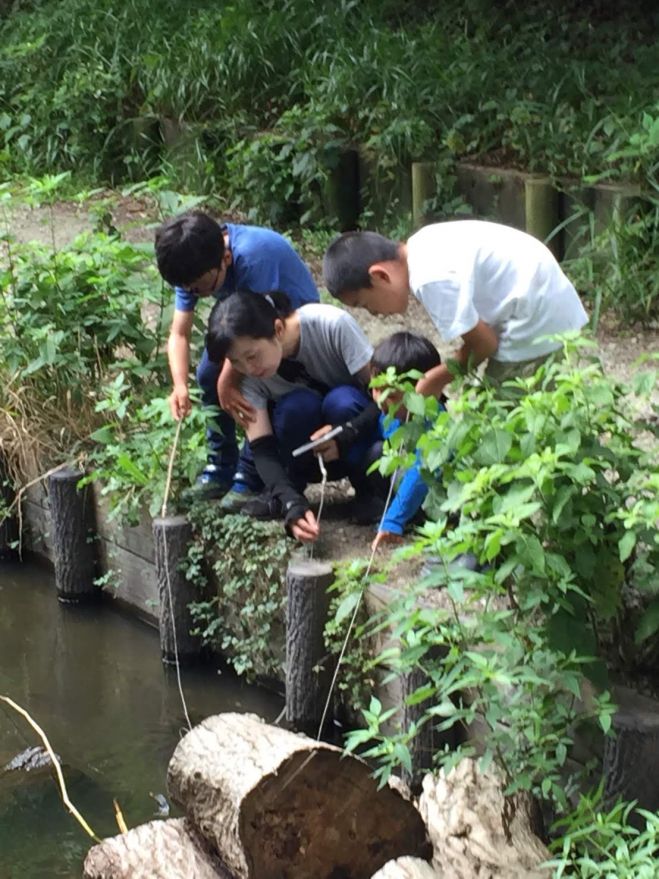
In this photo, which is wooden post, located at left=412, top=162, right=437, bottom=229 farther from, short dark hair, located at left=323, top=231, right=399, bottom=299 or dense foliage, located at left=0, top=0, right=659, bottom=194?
short dark hair, located at left=323, top=231, right=399, bottom=299

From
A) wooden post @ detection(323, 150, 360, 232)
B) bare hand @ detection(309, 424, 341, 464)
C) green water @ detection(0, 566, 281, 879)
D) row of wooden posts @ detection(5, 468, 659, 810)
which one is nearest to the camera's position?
row of wooden posts @ detection(5, 468, 659, 810)

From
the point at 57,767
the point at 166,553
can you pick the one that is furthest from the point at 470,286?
the point at 57,767

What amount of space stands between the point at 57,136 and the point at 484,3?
353cm

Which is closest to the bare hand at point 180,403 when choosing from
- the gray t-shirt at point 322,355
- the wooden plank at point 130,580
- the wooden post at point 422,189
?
the gray t-shirt at point 322,355

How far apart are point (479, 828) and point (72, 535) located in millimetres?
2888

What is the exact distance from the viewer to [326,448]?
197 inches

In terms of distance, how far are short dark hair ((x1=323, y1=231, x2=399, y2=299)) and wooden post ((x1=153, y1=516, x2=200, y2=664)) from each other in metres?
1.50

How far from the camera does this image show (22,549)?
261 inches

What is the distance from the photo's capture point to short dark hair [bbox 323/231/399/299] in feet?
13.7

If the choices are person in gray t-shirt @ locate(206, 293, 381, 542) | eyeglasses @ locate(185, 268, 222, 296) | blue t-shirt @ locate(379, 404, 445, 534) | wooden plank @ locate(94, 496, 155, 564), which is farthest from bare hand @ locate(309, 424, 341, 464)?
wooden plank @ locate(94, 496, 155, 564)

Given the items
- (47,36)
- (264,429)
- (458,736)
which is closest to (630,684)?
(458,736)

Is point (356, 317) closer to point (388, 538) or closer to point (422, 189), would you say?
point (422, 189)

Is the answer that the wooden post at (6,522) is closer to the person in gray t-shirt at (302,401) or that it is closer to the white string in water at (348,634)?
the person in gray t-shirt at (302,401)

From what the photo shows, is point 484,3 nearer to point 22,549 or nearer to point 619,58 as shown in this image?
point 619,58
